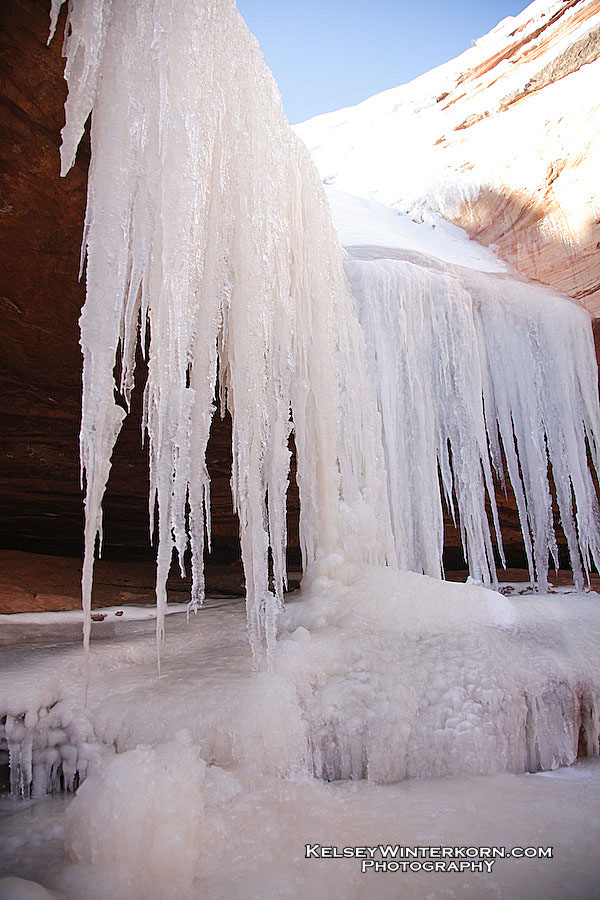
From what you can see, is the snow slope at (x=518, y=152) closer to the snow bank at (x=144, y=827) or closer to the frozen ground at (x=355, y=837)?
the frozen ground at (x=355, y=837)

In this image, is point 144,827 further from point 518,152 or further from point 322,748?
point 518,152

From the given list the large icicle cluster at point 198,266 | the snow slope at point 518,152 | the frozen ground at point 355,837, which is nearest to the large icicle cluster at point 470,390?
the snow slope at point 518,152

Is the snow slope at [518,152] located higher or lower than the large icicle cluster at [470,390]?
higher

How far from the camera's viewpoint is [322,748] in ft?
5.98

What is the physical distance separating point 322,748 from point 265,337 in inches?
67.5

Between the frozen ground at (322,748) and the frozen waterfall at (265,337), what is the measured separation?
0.31 meters

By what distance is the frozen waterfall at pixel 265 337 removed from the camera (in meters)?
1.79

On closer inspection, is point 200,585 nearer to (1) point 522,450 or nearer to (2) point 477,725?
(2) point 477,725

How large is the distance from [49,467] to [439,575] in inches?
150

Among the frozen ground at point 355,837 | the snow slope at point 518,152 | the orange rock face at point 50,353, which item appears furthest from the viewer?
the snow slope at point 518,152

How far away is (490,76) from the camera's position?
7441 millimetres

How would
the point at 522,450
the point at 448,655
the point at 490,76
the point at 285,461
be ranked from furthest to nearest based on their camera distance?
the point at 490,76 → the point at 522,450 → the point at 285,461 → the point at 448,655

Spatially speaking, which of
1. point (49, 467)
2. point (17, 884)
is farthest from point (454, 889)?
point (49, 467)

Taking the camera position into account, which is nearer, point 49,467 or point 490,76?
point 49,467
